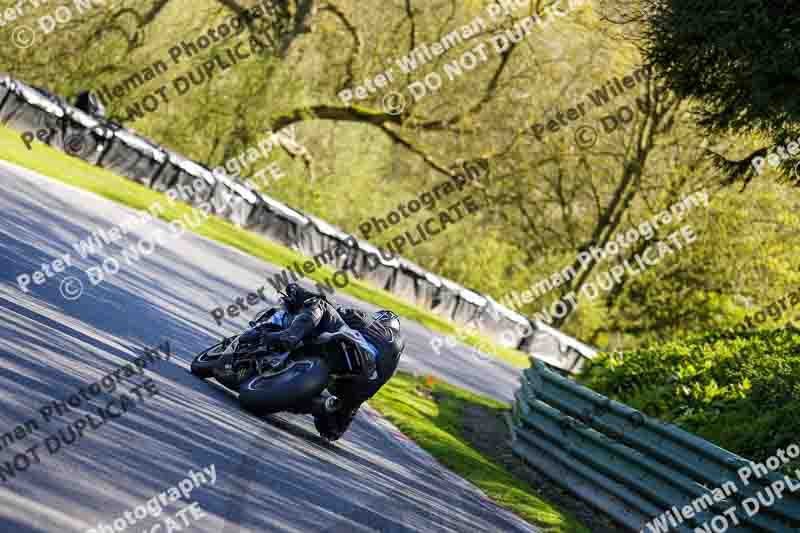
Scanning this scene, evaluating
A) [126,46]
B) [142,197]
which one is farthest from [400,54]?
[142,197]

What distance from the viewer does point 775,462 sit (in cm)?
1069

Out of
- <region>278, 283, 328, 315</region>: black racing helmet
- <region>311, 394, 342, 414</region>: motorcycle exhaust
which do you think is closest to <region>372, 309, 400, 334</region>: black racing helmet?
<region>278, 283, 328, 315</region>: black racing helmet

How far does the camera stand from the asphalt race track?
5.84 m

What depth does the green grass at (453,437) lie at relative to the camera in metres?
10.9

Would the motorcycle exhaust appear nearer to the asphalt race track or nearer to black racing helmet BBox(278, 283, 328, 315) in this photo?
the asphalt race track

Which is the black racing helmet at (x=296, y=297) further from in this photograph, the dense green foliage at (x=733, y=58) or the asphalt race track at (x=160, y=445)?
the dense green foliage at (x=733, y=58)

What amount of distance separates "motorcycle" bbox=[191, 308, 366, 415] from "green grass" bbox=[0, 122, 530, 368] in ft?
42.2

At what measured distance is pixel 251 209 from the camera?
30.6 meters

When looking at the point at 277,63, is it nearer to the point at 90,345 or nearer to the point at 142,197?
the point at 142,197

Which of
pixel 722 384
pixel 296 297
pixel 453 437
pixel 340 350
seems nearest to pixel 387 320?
pixel 340 350

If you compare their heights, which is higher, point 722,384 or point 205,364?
point 722,384

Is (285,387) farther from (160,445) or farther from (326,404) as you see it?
(160,445)

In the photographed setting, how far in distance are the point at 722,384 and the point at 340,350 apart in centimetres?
697

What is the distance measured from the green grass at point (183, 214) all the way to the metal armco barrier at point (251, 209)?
1.55 ft
